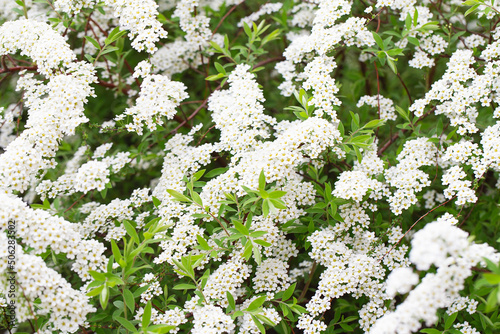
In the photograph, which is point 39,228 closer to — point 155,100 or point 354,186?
point 155,100

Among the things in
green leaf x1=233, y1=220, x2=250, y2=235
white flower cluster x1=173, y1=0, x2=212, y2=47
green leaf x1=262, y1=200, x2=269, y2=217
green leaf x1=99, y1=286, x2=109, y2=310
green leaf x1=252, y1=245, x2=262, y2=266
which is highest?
white flower cluster x1=173, y1=0, x2=212, y2=47

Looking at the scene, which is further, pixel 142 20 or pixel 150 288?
pixel 142 20

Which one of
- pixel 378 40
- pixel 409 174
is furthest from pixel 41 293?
pixel 378 40

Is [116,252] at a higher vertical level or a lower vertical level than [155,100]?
lower

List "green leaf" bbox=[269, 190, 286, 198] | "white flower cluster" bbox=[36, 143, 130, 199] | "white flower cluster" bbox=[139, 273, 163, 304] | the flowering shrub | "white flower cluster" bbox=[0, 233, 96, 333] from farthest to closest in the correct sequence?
1. "white flower cluster" bbox=[36, 143, 130, 199]
2. "white flower cluster" bbox=[139, 273, 163, 304]
3. "green leaf" bbox=[269, 190, 286, 198]
4. the flowering shrub
5. "white flower cluster" bbox=[0, 233, 96, 333]

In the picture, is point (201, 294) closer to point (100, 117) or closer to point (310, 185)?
point (310, 185)

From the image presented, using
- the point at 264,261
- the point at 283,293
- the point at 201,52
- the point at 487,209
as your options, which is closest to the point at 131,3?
the point at 201,52

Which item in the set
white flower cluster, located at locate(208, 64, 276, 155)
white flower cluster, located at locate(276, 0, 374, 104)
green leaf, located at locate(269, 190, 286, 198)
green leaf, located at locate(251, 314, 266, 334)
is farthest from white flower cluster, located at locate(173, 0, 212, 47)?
green leaf, located at locate(251, 314, 266, 334)

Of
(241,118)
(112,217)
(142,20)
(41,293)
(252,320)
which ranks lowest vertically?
(252,320)

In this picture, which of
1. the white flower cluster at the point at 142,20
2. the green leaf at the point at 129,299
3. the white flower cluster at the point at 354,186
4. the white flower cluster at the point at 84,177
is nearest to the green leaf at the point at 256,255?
the white flower cluster at the point at 354,186

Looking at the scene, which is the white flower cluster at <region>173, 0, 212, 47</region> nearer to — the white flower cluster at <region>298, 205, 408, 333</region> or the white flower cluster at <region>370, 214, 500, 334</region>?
the white flower cluster at <region>298, 205, 408, 333</region>

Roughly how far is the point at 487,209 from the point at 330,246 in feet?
6.46

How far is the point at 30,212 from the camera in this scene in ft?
8.60

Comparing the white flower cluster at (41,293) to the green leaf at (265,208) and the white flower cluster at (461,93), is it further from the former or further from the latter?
the white flower cluster at (461,93)
